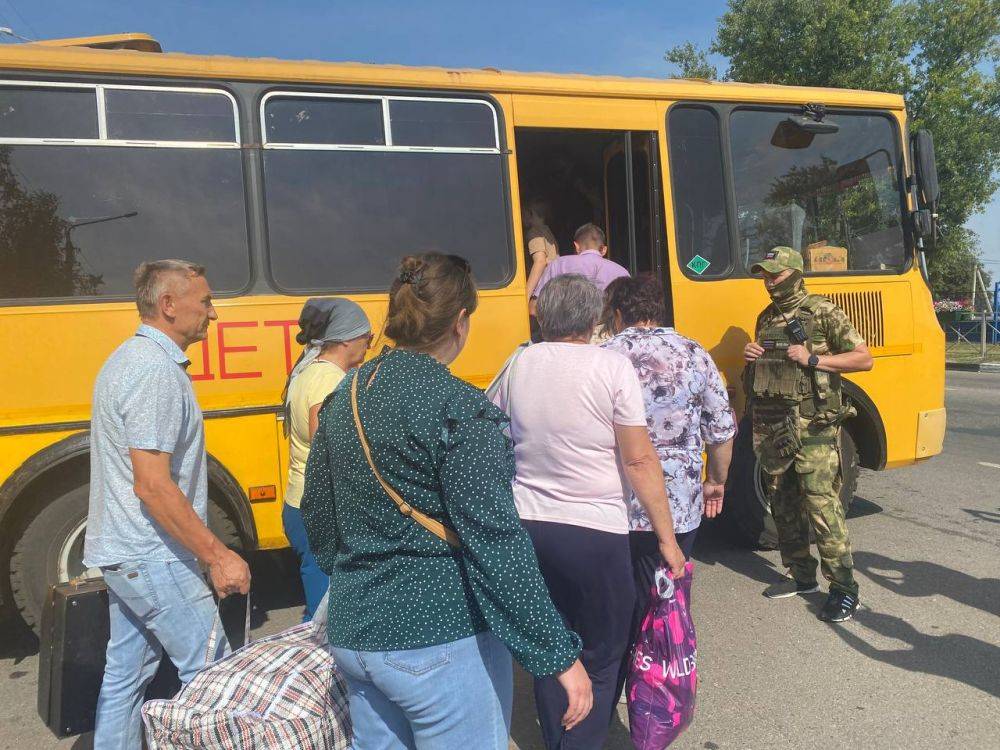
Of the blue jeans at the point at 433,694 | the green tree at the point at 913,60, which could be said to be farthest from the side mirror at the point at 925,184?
the green tree at the point at 913,60

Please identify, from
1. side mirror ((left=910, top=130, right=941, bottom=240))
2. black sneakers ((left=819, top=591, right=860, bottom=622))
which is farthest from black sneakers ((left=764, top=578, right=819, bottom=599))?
side mirror ((left=910, top=130, right=941, bottom=240))

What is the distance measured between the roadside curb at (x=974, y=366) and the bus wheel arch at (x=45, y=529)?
22628 mm

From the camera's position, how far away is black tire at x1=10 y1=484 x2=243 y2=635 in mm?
3832

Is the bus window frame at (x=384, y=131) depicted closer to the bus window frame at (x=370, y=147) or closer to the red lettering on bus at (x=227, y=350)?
the bus window frame at (x=370, y=147)

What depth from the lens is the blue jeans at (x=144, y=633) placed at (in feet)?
7.97

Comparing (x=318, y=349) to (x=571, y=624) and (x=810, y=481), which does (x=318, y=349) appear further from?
(x=810, y=481)

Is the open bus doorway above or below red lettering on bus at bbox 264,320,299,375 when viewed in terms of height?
above

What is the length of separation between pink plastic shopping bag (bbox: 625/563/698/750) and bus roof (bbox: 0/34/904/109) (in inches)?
123

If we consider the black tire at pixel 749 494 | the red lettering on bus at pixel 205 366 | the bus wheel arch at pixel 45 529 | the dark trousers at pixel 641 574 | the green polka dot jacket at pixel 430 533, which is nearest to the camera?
the green polka dot jacket at pixel 430 533

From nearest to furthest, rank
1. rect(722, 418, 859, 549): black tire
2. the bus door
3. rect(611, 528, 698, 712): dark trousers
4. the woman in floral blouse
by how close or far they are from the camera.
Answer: rect(611, 528, 698, 712): dark trousers
the woman in floral blouse
the bus door
rect(722, 418, 859, 549): black tire

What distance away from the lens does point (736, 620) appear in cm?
426

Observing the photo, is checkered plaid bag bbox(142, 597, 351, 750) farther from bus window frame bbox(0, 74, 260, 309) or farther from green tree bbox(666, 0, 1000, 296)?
green tree bbox(666, 0, 1000, 296)

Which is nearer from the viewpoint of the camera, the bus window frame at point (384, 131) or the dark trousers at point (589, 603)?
the dark trousers at point (589, 603)

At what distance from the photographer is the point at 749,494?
5.18 metres
